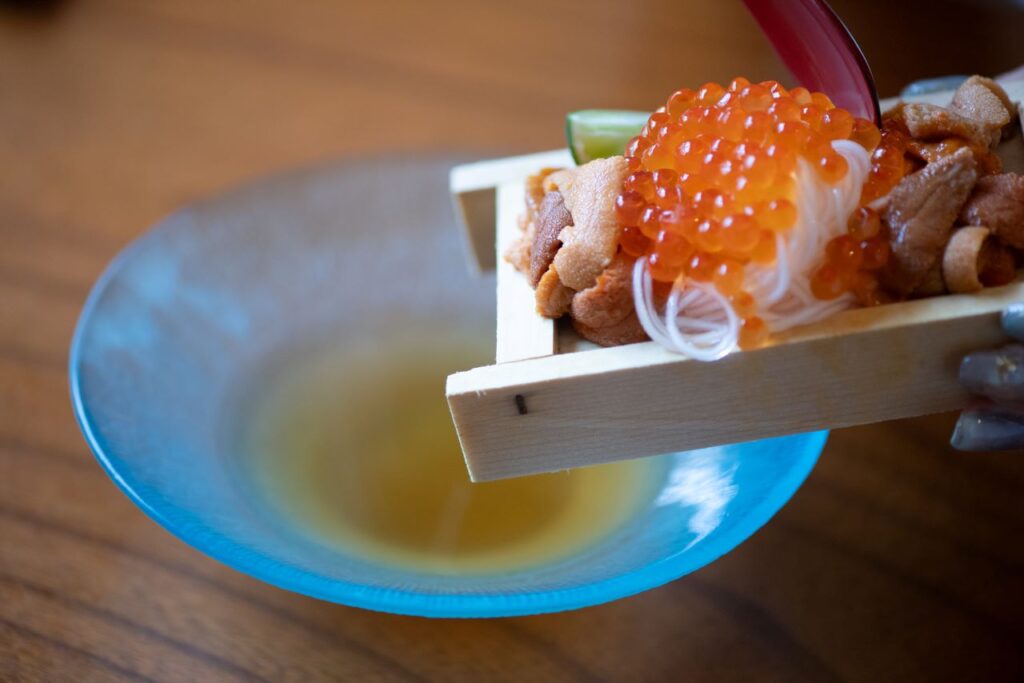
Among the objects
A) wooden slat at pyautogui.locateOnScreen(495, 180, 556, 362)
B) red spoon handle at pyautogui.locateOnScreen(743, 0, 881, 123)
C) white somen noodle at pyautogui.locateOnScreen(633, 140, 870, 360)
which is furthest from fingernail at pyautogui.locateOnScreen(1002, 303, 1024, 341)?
wooden slat at pyautogui.locateOnScreen(495, 180, 556, 362)

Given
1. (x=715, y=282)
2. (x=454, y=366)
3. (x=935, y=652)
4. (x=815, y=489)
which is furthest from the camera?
(x=454, y=366)

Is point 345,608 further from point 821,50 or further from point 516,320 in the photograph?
point 821,50

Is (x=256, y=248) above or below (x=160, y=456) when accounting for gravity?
above

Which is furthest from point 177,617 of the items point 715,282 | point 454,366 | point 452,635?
point 715,282

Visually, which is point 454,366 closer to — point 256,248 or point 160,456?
point 256,248

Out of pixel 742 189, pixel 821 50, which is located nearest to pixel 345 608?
pixel 742 189

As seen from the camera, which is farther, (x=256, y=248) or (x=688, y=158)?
(x=256, y=248)

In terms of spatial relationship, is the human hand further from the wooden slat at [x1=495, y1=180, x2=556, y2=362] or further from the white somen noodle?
the wooden slat at [x1=495, y1=180, x2=556, y2=362]
